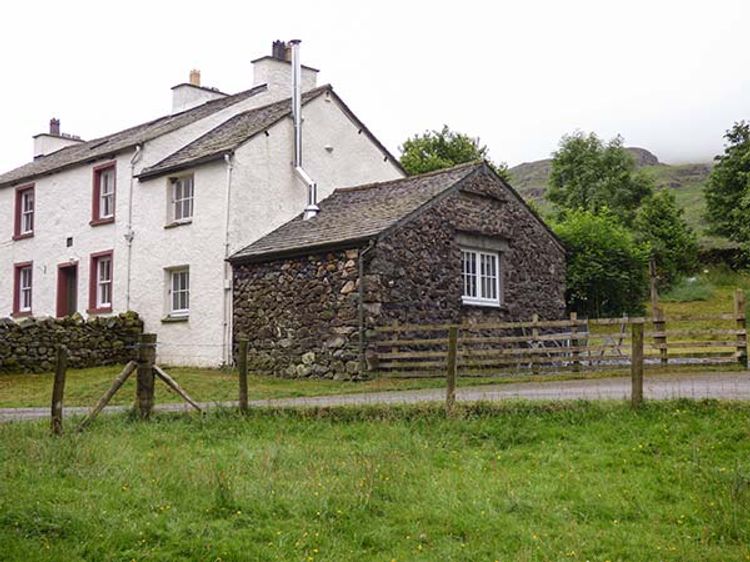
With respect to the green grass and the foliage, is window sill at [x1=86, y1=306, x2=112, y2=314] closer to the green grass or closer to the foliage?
the green grass

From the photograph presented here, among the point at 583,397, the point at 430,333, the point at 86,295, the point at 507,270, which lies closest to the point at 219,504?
the point at 583,397

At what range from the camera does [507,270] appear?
24.4 metres

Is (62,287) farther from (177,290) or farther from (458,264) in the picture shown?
(458,264)

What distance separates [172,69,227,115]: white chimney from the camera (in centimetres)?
3291

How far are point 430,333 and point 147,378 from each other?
9.13 meters

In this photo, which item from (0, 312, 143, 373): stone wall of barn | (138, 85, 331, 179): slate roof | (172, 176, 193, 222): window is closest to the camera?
(0, 312, 143, 373): stone wall of barn

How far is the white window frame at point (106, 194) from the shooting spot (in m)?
28.4

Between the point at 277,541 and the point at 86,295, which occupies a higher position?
the point at 86,295

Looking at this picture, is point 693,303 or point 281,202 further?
point 693,303

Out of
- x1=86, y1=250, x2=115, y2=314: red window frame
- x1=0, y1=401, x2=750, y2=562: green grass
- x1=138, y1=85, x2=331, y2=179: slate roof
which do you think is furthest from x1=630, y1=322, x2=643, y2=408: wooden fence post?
x1=86, y1=250, x2=115, y2=314: red window frame

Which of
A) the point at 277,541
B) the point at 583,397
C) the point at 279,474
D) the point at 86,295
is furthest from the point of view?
the point at 86,295

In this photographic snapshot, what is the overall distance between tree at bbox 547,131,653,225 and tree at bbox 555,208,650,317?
22.1 meters

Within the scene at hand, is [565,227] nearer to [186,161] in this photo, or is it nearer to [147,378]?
[186,161]

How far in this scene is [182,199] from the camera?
86.2 ft
